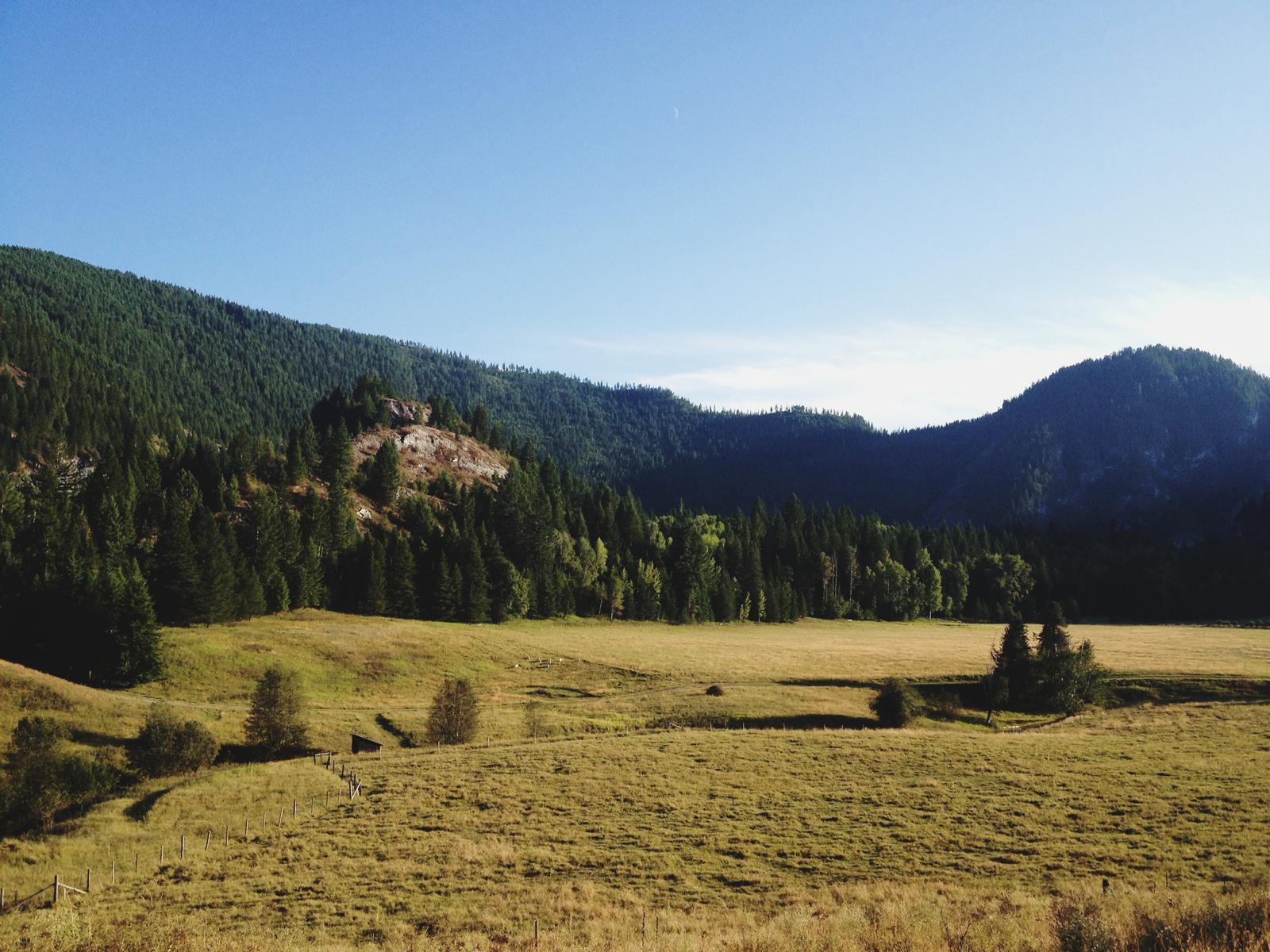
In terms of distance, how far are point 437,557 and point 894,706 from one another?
75.6 meters

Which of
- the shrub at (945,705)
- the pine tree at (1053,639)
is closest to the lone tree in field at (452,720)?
the shrub at (945,705)

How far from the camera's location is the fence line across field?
27.3m

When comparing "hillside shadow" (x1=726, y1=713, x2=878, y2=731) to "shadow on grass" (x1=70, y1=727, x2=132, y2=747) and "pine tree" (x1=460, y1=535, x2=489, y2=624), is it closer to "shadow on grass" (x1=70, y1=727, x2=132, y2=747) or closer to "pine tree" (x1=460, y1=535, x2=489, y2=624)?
"shadow on grass" (x1=70, y1=727, x2=132, y2=747)

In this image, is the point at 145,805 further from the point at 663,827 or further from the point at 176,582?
the point at 176,582

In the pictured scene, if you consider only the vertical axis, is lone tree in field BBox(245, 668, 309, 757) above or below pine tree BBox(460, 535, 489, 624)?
below

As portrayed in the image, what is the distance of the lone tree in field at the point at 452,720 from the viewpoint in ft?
175

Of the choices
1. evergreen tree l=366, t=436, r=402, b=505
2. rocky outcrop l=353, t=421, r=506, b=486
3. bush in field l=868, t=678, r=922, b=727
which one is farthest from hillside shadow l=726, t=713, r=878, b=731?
rocky outcrop l=353, t=421, r=506, b=486

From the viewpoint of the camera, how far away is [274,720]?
49.7m

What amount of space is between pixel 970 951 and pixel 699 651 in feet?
254

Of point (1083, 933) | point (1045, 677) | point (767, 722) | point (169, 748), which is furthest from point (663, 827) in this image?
point (1045, 677)

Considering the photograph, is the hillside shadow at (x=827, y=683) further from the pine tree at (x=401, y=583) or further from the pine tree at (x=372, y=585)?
the pine tree at (x=372, y=585)

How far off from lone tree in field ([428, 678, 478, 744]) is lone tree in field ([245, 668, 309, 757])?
853cm

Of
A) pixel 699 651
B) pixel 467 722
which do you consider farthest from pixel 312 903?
pixel 699 651

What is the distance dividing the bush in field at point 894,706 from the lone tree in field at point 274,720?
42505 millimetres
